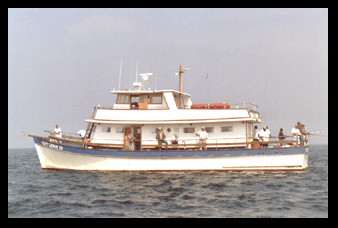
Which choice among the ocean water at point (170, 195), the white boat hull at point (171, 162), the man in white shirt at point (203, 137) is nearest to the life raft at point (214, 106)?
the man in white shirt at point (203, 137)

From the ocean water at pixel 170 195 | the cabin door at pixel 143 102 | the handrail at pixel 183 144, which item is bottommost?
the ocean water at pixel 170 195

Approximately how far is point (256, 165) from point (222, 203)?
293 inches

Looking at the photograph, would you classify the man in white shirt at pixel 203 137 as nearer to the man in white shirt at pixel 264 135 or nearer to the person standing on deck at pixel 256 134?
the person standing on deck at pixel 256 134

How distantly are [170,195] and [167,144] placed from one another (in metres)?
6.30

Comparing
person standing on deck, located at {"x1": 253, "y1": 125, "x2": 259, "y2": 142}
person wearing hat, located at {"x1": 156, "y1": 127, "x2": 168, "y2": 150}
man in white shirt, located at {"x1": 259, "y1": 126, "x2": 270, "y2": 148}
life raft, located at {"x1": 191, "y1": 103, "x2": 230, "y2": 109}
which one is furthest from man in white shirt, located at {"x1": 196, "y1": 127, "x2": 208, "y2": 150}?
man in white shirt, located at {"x1": 259, "y1": 126, "x2": 270, "y2": 148}

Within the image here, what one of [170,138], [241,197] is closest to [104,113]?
[170,138]

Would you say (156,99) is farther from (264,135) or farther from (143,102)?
(264,135)

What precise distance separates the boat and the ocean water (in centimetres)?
79

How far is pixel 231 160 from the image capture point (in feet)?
63.5

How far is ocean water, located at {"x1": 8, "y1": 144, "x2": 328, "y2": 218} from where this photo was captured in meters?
11.2

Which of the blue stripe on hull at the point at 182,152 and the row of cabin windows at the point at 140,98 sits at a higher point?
the row of cabin windows at the point at 140,98

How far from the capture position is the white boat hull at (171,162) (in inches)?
748

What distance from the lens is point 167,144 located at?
1988 centimetres

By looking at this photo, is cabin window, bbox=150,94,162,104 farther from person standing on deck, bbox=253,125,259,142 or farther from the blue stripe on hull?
person standing on deck, bbox=253,125,259,142
